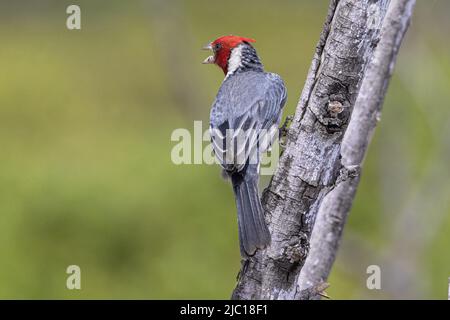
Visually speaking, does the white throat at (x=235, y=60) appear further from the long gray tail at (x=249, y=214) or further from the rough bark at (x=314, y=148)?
the rough bark at (x=314, y=148)

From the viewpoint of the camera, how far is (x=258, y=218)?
299cm

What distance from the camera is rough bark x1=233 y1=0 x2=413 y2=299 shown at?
2.72m

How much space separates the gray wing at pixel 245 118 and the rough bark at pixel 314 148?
435 millimetres

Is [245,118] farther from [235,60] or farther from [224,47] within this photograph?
[224,47]

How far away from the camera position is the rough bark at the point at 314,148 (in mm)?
2717

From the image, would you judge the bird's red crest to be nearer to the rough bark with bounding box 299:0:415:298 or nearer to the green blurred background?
the rough bark with bounding box 299:0:415:298

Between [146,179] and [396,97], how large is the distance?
2778mm

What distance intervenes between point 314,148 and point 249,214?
1.46 feet

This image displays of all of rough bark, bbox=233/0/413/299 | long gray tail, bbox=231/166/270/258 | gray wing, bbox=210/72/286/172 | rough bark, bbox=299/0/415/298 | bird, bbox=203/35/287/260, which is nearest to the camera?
rough bark, bbox=233/0/413/299

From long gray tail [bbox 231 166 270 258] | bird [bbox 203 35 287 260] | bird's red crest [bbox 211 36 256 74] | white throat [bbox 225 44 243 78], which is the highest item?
bird's red crest [bbox 211 36 256 74]

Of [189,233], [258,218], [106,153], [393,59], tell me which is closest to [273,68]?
[106,153]

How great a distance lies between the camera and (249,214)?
10.0 ft

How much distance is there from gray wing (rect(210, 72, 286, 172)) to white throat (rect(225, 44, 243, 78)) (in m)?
0.22

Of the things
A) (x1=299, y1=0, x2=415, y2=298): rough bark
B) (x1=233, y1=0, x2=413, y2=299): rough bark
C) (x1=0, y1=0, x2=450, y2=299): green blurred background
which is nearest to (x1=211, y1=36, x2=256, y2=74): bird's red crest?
(x1=299, y1=0, x2=415, y2=298): rough bark
